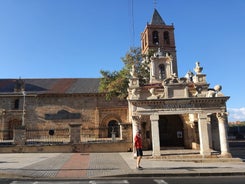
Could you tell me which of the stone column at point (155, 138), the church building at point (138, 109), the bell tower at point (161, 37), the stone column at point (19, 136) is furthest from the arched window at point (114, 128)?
the bell tower at point (161, 37)

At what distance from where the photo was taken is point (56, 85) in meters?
34.9

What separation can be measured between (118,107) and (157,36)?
54.2 ft

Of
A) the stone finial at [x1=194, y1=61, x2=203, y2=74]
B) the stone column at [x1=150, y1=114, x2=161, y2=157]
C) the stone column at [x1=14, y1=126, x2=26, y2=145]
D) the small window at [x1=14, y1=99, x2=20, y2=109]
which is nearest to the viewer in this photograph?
the stone column at [x1=150, y1=114, x2=161, y2=157]

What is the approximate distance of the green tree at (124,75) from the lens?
2555 cm

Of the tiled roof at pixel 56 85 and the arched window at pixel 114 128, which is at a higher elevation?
the tiled roof at pixel 56 85

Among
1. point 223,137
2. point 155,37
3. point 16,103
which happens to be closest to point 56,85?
point 16,103

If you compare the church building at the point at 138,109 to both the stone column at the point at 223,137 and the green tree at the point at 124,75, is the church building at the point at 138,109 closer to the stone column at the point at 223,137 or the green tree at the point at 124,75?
the stone column at the point at 223,137

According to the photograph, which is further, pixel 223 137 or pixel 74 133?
pixel 74 133

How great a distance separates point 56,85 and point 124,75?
45.4 ft

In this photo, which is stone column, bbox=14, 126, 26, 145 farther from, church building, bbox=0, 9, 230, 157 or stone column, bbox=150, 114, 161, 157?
stone column, bbox=150, 114, 161, 157

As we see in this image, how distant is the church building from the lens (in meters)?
14.3

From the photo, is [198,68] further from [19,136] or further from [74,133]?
[19,136]

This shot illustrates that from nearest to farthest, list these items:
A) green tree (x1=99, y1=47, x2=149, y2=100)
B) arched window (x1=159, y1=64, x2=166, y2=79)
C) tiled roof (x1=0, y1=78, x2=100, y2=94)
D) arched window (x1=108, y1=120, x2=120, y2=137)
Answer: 1. arched window (x1=108, y1=120, x2=120, y2=137)
2. arched window (x1=159, y1=64, x2=166, y2=79)
3. green tree (x1=99, y1=47, x2=149, y2=100)
4. tiled roof (x1=0, y1=78, x2=100, y2=94)

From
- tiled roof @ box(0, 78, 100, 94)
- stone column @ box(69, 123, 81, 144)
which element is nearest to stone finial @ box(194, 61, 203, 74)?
stone column @ box(69, 123, 81, 144)
